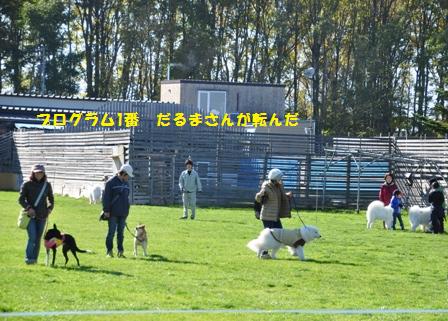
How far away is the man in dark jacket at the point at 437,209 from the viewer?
87.4 ft

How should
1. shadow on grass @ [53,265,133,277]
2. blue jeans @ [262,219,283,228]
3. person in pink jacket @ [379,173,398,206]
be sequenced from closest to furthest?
shadow on grass @ [53,265,133,277], blue jeans @ [262,219,283,228], person in pink jacket @ [379,173,398,206]

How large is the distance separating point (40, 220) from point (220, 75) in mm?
58685

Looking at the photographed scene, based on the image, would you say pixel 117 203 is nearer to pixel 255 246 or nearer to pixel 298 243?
pixel 255 246

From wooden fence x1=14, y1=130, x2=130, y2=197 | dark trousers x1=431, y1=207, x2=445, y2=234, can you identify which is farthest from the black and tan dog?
wooden fence x1=14, y1=130, x2=130, y2=197

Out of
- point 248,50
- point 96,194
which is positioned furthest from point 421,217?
point 248,50

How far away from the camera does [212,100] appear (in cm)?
5359

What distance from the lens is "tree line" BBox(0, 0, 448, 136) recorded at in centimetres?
6894

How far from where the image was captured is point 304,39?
72.7 metres

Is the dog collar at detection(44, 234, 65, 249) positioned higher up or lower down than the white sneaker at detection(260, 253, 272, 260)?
higher up

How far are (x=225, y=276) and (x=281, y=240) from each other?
305 cm

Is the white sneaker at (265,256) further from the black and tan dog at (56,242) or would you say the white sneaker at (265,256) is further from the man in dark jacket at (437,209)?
the man in dark jacket at (437,209)

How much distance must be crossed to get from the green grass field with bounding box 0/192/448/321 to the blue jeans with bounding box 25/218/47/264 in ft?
0.66

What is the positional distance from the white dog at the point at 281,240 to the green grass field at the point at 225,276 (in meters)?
0.26

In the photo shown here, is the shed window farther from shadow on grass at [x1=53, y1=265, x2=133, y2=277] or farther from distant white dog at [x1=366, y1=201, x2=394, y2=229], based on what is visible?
shadow on grass at [x1=53, y1=265, x2=133, y2=277]
